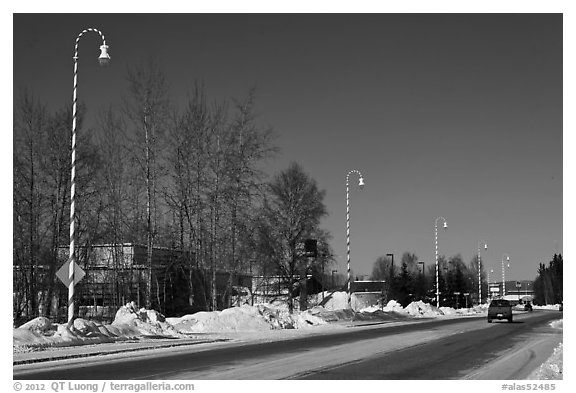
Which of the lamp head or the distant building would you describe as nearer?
the lamp head

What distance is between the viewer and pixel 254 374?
15.8 metres

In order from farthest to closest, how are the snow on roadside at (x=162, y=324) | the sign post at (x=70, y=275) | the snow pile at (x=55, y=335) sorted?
1. the sign post at (x=70, y=275)
2. the snow on roadside at (x=162, y=324)
3. the snow pile at (x=55, y=335)

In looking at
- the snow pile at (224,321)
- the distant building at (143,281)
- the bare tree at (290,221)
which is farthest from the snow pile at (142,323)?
the bare tree at (290,221)

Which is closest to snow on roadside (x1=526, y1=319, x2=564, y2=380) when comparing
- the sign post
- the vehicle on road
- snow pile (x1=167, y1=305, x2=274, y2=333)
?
the sign post

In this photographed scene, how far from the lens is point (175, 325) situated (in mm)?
36500

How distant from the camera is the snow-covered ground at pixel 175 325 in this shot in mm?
22844

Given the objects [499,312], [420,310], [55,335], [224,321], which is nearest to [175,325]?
[224,321]

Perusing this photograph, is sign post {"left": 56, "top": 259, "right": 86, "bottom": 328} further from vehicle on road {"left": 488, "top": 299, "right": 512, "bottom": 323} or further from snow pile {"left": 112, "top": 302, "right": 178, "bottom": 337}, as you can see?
vehicle on road {"left": 488, "top": 299, "right": 512, "bottom": 323}

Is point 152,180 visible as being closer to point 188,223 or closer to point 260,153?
point 188,223

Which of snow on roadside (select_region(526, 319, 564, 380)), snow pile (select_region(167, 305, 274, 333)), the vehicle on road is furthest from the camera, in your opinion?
the vehicle on road

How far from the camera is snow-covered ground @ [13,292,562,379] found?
22844mm

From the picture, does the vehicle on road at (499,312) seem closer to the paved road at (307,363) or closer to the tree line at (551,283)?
the paved road at (307,363)
